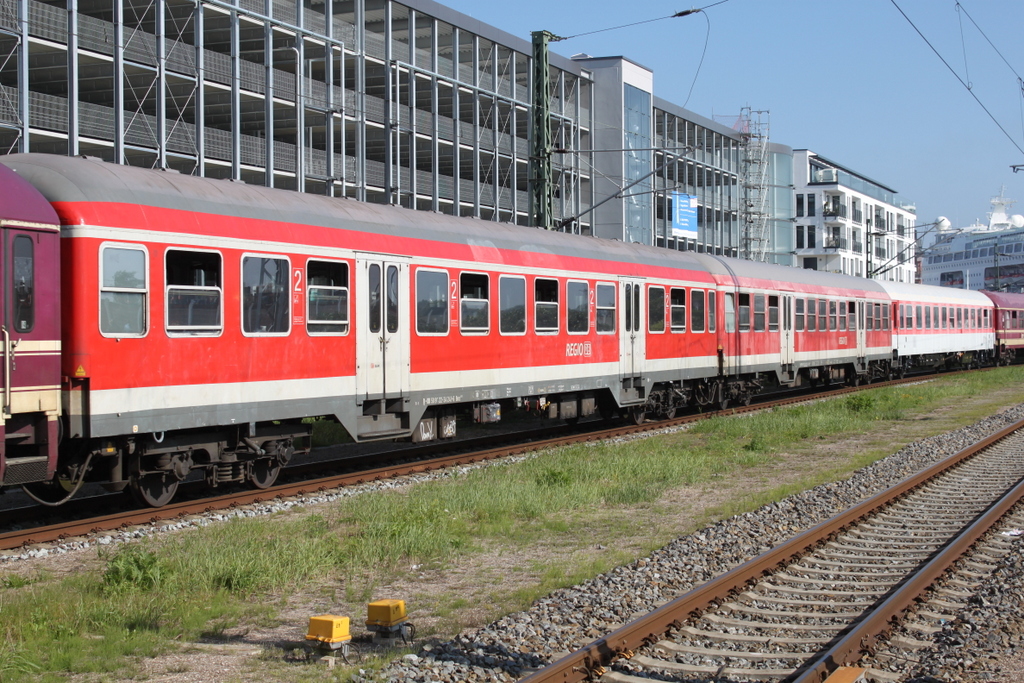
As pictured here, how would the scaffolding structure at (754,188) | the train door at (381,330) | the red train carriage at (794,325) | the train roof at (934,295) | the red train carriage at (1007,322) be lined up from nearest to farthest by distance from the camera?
the train door at (381,330) < the red train carriage at (794,325) < the train roof at (934,295) < the red train carriage at (1007,322) < the scaffolding structure at (754,188)

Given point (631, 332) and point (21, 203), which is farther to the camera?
point (631, 332)

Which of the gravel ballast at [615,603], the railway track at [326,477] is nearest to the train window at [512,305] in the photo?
the railway track at [326,477]

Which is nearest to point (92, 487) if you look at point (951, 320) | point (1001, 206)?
point (951, 320)

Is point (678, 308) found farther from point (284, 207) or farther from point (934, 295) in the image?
point (934, 295)

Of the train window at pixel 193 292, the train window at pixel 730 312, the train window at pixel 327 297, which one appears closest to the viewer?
the train window at pixel 193 292

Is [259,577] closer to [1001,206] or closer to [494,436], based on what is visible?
[494,436]

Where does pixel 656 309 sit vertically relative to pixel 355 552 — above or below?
above

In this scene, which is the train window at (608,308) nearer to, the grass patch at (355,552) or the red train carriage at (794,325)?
the grass patch at (355,552)

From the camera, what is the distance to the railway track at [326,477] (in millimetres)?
10570

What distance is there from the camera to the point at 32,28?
29953 millimetres

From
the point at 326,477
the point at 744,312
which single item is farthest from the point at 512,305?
the point at 744,312

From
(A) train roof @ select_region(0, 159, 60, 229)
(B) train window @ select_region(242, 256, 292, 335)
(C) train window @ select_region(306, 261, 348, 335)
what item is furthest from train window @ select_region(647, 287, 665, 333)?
(A) train roof @ select_region(0, 159, 60, 229)

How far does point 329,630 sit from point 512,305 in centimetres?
1079

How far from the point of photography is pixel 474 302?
16.0m
